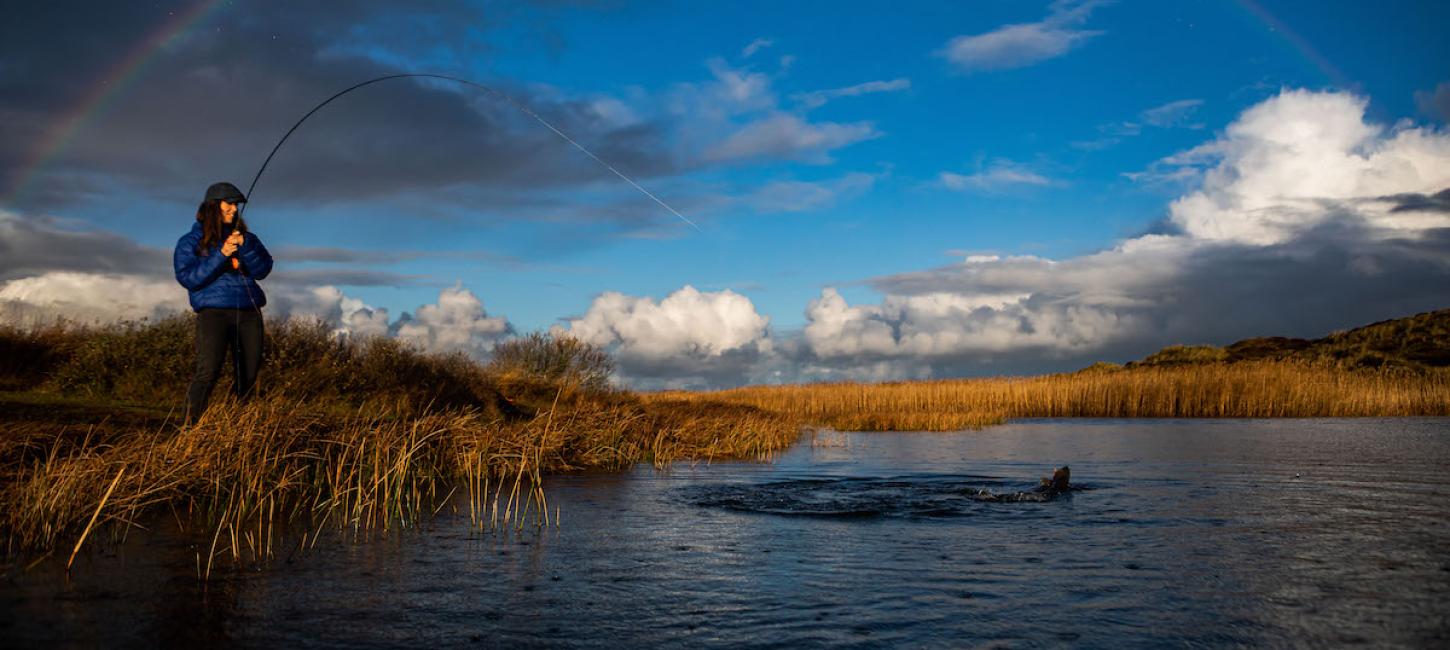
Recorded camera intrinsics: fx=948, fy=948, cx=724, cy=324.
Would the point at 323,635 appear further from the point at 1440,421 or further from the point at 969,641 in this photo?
the point at 1440,421

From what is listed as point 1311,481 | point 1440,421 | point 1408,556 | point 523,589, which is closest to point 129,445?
point 523,589

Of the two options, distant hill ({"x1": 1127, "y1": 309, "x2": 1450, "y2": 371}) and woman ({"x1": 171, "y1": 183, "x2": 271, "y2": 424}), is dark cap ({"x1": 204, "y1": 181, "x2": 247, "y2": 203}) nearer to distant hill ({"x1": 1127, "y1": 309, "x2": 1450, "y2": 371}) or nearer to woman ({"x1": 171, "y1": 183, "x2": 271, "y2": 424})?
woman ({"x1": 171, "y1": 183, "x2": 271, "y2": 424})

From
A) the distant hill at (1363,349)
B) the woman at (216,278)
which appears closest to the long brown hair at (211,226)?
the woman at (216,278)

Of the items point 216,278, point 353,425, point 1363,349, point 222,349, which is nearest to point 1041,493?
point 353,425

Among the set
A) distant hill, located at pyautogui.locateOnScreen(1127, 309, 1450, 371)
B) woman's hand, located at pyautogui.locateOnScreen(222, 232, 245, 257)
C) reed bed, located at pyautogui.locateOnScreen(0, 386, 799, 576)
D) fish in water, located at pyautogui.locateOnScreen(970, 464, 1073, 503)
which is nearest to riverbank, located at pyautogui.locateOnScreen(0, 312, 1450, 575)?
reed bed, located at pyautogui.locateOnScreen(0, 386, 799, 576)

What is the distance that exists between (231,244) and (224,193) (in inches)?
24.0

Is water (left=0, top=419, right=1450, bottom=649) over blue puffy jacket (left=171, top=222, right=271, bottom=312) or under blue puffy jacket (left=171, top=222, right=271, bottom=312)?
under

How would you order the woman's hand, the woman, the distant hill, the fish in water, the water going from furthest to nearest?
the distant hill
the fish in water
the woman
the woman's hand
the water

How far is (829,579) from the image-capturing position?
5.47 meters

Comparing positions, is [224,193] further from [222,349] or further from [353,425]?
[353,425]

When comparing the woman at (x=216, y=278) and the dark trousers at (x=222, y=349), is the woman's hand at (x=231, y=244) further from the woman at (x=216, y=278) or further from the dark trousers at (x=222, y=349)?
the dark trousers at (x=222, y=349)

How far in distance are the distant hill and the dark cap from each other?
46681 millimetres

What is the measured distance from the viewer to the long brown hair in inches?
341

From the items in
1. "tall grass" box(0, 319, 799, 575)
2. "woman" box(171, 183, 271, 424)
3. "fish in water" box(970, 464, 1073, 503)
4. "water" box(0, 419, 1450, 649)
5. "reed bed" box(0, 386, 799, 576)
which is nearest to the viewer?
"water" box(0, 419, 1450, 649)
